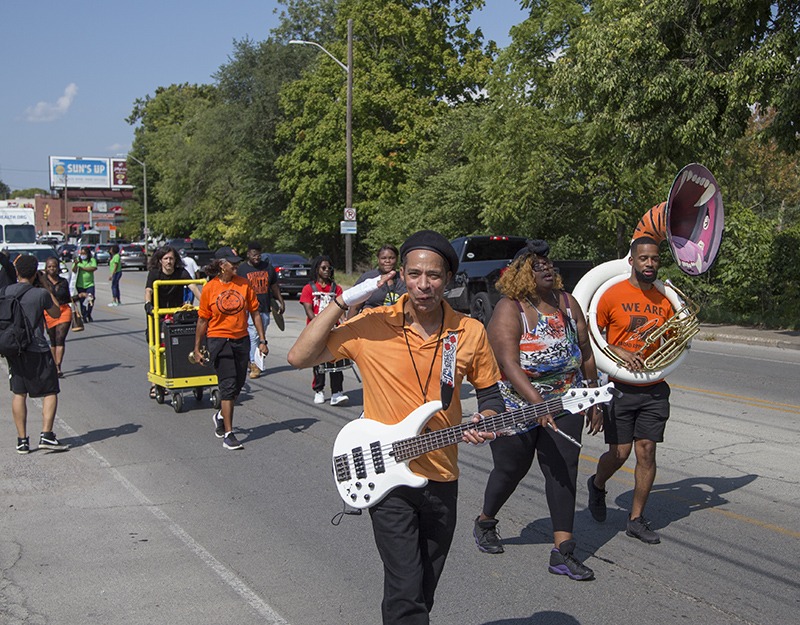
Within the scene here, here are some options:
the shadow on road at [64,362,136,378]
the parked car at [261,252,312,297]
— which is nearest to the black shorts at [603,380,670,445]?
the shadow on road at [64,362,136,378]

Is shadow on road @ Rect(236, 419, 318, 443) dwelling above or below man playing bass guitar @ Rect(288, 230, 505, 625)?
below

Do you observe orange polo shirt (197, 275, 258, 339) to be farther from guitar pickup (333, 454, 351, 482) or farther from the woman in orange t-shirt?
guitar pickup (333, 454, 351, 482)

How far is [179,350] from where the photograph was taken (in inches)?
360

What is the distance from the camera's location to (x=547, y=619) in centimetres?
391

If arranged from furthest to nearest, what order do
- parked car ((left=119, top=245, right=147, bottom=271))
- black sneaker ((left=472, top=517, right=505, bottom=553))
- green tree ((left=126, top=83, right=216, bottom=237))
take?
green tree ((left=126, top=83, right=216, bottom=237)) → parked car ((left=119, top=245, right=147, bottom=271)) → black sneaker ((left=472, top=517, right=505, bottom=553))

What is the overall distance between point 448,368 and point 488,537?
7.45 ft

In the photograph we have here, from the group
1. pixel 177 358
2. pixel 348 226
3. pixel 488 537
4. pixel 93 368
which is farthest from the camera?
pixel 348 226

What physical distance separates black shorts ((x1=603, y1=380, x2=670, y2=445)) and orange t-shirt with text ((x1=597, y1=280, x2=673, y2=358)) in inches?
10.3

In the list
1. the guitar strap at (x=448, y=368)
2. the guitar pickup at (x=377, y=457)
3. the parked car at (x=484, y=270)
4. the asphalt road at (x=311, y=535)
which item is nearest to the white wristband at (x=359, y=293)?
the guitar strap at (x=448, y=368)

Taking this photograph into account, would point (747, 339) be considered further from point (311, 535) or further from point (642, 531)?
point (311, 535)

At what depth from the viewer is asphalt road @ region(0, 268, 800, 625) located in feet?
13.4

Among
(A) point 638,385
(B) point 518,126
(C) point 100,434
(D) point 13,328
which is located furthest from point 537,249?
(B) point 518,126

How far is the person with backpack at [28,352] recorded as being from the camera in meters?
6.95

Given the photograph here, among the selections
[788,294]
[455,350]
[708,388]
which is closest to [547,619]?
[455,350]
